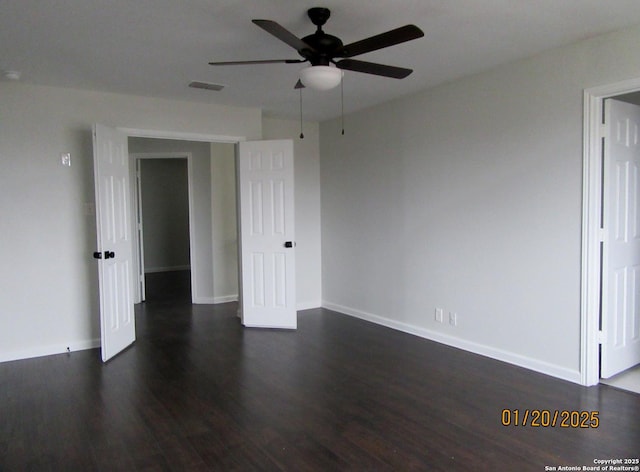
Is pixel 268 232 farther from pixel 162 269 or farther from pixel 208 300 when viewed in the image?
pixel 162 269

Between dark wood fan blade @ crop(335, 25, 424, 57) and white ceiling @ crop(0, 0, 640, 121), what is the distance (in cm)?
28

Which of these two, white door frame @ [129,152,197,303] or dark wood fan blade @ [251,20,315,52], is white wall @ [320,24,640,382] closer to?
dark wood fan blade @ [251,20,315,52]

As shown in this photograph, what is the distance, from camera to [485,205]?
156 inches

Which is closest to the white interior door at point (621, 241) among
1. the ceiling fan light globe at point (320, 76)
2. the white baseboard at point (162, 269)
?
the ceiling fan light globe at point (320, 76)

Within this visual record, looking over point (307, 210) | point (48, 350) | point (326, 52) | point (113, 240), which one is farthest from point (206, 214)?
point (326, 52)

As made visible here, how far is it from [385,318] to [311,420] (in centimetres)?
246

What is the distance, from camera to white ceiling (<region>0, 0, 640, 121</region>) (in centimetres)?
261

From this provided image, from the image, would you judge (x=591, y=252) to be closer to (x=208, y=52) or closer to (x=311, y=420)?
(x=311, y=420)

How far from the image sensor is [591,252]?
326 cm

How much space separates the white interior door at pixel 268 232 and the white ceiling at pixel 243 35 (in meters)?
0.96

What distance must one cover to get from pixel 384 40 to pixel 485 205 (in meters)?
2.14

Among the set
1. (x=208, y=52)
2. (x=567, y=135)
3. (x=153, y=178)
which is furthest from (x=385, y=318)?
(x=153, y=178)

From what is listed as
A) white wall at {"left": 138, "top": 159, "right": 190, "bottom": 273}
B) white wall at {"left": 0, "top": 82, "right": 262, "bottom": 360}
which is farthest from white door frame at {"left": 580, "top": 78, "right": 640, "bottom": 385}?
white wall at {"left": 138, "top": 159, "right": 190, "bottom": 273}

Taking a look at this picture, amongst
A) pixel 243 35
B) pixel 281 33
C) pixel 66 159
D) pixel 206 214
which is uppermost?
pixel 243 35
